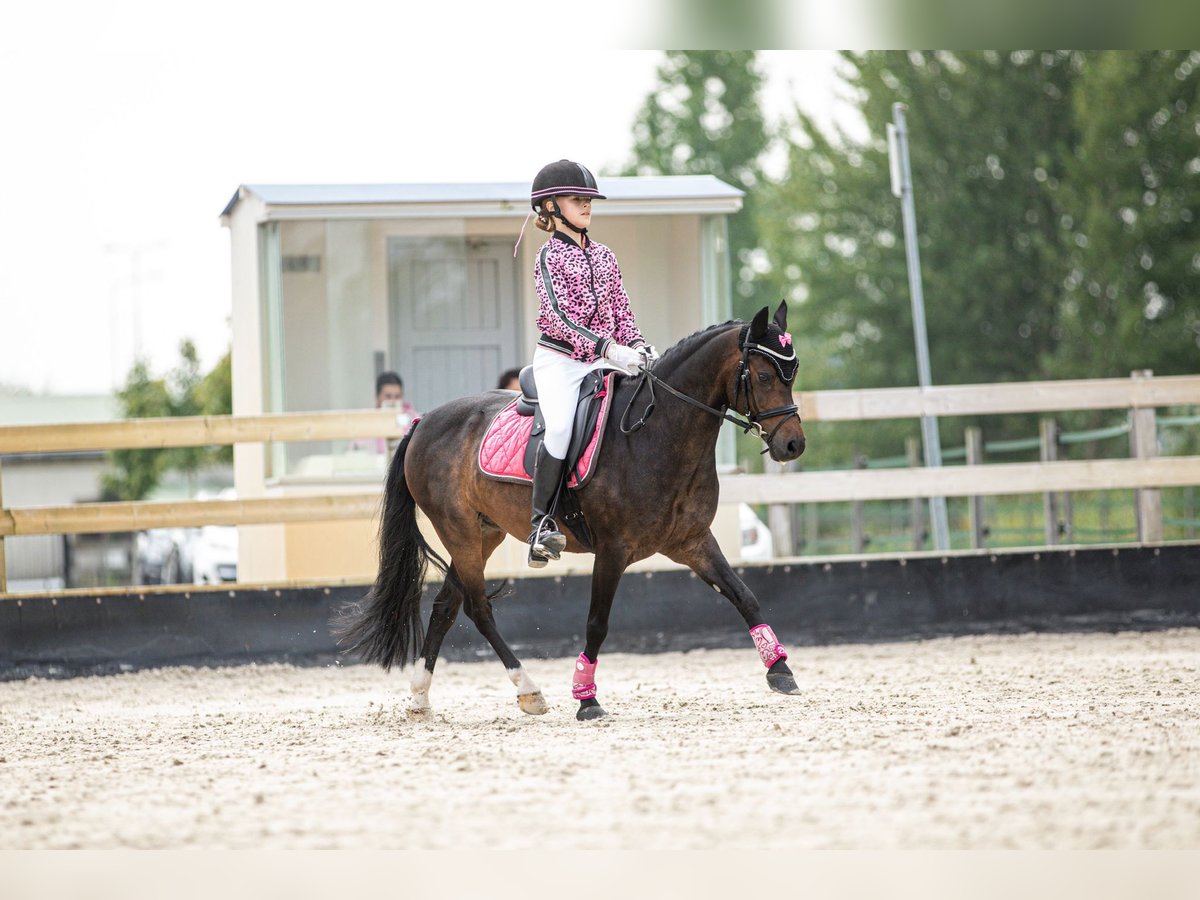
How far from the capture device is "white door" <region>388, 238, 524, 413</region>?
11664mm

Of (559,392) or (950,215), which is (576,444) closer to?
(559,392)

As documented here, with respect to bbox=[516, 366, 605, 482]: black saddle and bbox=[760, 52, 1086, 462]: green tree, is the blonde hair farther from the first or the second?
bbox=[760, 52, 1086, 462]: green tree

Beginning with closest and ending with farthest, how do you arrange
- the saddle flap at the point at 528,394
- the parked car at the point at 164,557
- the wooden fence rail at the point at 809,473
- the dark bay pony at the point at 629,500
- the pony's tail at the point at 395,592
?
1. the dark bay pony at the point at 629,500
2. the saddle flap at the point at 528,394
3. the pony's tail at the point at 395,592
4. the wooden fence rail at the point at 809,473
5. the parked car at the point at 164,557

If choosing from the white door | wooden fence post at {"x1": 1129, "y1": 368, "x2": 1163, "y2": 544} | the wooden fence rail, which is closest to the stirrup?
the wooden fence rail

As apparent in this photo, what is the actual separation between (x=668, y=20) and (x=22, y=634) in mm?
6505

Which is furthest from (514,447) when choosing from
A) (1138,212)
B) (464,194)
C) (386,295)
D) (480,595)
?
(1138,212)

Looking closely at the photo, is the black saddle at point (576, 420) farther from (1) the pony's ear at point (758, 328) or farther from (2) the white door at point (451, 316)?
(2) the white door at point (451, 316)

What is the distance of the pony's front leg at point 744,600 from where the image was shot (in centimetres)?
646

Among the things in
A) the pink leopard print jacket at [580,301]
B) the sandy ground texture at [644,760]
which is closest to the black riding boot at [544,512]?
the pink leopard print jacket at [580,301]

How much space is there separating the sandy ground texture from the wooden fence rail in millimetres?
1036

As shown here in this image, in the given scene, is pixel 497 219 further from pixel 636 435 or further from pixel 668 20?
pixel 668 20

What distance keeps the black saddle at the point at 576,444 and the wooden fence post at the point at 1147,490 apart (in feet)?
14.3

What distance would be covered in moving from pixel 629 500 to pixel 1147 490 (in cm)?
452

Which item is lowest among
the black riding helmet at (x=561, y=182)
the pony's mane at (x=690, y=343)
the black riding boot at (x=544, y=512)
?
the black riding boot at (x=544, y=512)
